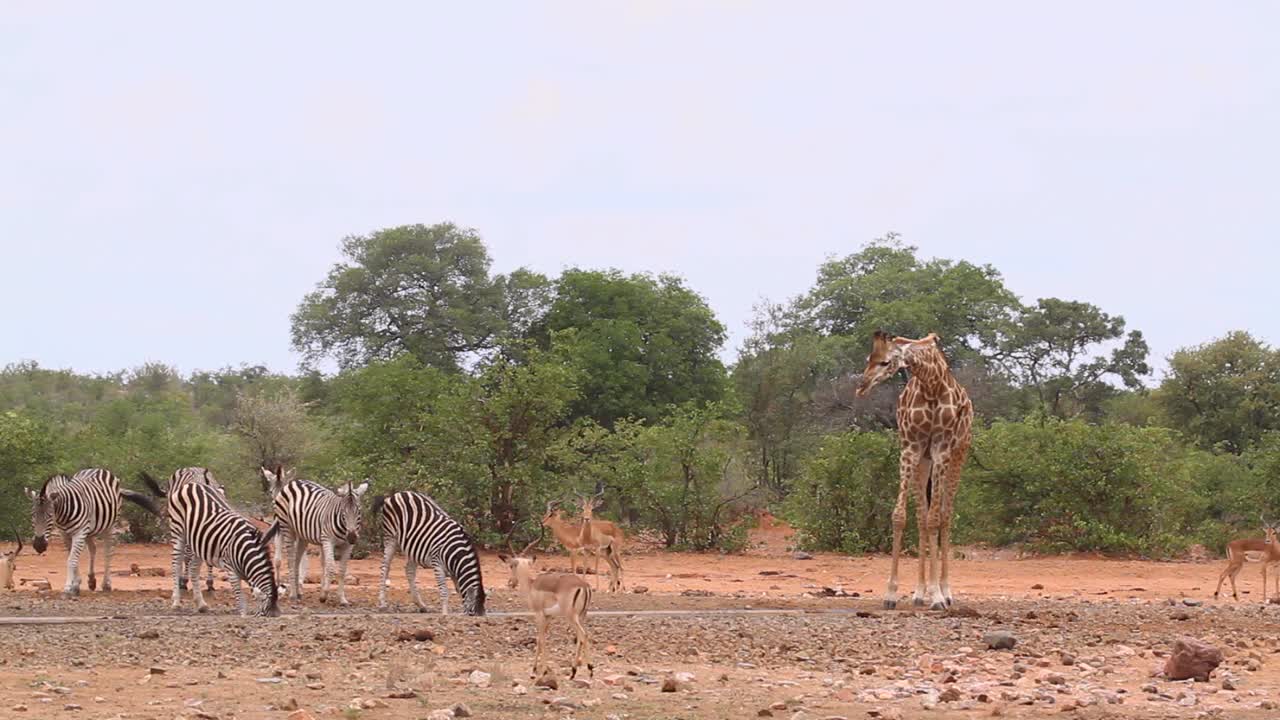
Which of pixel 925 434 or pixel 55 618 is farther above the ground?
pixel 925 434

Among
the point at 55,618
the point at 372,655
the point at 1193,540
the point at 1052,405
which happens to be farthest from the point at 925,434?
the point at 1052,405

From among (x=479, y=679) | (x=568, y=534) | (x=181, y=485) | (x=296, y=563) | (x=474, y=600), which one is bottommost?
(x=479, y=679)

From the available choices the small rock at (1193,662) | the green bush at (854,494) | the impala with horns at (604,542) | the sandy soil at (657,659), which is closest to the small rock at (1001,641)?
the sandy soil at (657,659)

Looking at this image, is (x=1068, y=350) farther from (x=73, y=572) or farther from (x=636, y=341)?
(x=73, y=572)

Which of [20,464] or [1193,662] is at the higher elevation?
[20,464]

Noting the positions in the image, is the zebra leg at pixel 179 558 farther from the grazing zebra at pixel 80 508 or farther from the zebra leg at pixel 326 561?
the grazing zebra at pixel 80 508

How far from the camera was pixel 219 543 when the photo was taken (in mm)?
18688

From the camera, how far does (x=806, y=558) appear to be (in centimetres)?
3053

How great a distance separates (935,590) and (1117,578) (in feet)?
29.2

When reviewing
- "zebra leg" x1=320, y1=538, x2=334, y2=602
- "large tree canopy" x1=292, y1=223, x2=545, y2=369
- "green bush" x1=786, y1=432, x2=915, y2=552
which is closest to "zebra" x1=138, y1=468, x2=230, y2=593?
"zebra leg" x1=320, y1=538, x2=334, y2=602

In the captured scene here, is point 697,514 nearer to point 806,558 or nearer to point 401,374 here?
point 806,558

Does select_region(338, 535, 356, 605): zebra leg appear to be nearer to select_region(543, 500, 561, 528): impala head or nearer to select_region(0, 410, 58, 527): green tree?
select_region(543, 500, 561, 528): impala head

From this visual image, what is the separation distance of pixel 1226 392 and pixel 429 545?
39.8 m

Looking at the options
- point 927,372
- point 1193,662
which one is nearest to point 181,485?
point 927,372
